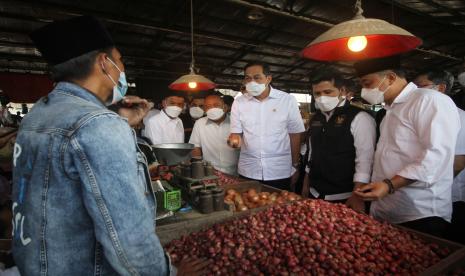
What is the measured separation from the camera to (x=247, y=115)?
3.48m

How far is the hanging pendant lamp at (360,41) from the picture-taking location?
1487 millimetres

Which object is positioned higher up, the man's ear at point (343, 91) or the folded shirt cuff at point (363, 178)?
the man's ear at point (343, 91)

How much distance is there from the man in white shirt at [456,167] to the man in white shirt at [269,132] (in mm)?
1514

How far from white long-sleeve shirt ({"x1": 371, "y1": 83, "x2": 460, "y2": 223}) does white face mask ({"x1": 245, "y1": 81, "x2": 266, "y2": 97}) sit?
1412 mm

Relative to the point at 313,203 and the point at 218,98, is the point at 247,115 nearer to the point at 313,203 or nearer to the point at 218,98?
the point at 218,98

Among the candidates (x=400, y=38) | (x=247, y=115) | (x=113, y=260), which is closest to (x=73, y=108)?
(x=113, y=260)

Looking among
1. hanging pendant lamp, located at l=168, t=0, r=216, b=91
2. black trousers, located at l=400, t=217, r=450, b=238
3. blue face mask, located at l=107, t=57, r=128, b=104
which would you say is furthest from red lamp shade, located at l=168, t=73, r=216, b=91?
black trousers, located at l=400, t=217, r=450, b=238

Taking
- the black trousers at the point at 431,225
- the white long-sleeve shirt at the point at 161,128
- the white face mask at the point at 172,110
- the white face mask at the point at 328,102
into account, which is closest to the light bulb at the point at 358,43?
the white face mask at the point at 328,102

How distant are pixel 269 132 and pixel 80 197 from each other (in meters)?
2.61

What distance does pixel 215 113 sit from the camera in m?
3.99

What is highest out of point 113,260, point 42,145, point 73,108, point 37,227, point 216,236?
point 73,108

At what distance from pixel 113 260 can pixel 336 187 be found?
7.19ft

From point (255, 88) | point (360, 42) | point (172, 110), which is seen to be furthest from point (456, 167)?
point (172, 110)

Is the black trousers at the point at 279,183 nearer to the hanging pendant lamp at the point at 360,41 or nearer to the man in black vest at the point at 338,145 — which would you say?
the man in black vest at the point at 338,145
